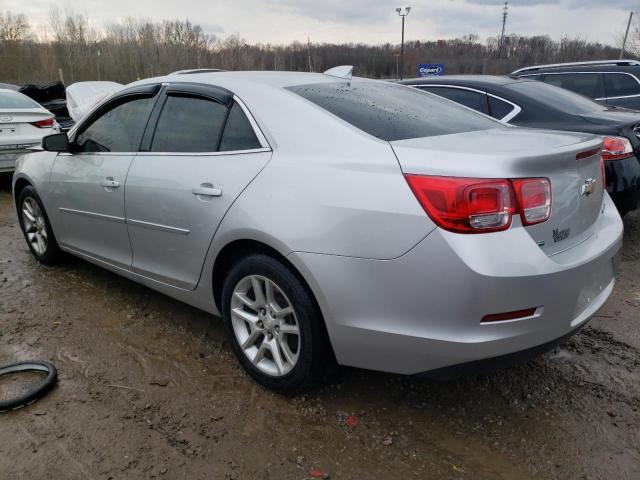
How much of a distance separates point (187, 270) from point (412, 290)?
1.45 metres

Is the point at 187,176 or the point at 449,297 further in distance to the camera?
the point at 187,176

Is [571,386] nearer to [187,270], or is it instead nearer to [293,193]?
[293,193]

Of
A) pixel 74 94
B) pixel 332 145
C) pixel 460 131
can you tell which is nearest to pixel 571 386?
pixel 460 131

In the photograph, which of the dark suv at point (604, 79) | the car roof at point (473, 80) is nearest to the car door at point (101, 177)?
the car roof at point (473, 80)

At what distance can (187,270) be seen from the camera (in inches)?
114

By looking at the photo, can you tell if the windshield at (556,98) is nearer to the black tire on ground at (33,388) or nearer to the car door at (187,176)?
the car door at (187,176)

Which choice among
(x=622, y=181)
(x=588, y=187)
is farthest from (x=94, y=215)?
(x=622, y=181)

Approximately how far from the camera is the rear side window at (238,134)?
2.58 meters

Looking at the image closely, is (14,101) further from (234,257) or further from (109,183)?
(234,257)

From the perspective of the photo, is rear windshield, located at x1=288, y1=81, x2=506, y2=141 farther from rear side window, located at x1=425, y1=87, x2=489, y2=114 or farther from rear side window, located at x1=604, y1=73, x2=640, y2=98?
rear side window, located at x1=604, y1=73, x2=640, y2=98

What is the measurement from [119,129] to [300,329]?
6.73 ft

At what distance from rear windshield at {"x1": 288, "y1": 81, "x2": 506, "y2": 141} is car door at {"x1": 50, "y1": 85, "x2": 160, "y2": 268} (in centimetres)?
124

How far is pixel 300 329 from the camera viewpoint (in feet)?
7.70

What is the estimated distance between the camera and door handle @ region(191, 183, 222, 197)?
2566 millimetres
